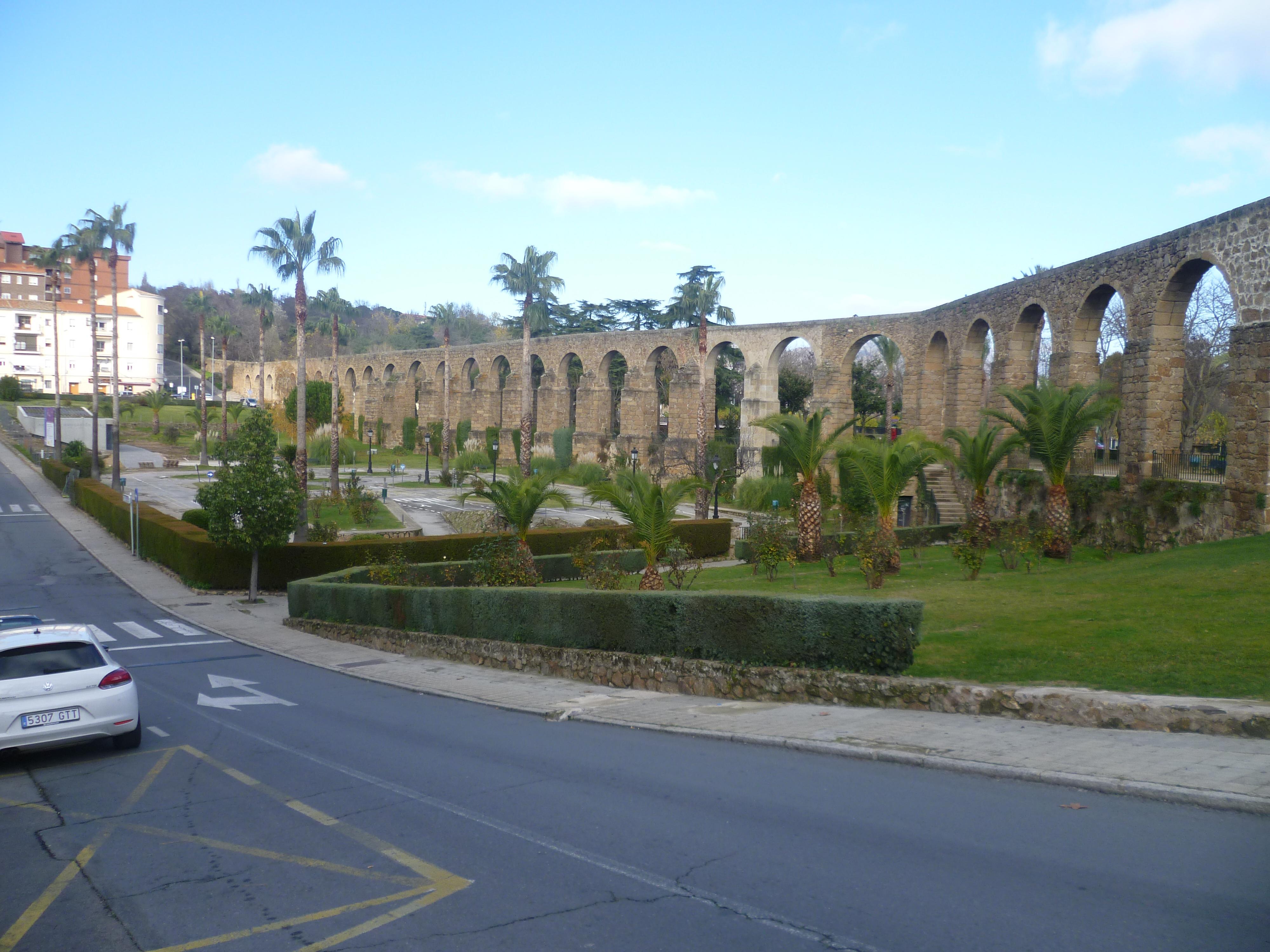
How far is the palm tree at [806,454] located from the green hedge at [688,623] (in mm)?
8742

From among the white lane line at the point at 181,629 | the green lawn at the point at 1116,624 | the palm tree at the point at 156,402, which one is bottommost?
the white lane line at the point at 181,629

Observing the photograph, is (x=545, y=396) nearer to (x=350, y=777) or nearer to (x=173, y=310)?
(x=350, y=777)

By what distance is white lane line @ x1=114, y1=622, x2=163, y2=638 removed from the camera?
20297 millimetres

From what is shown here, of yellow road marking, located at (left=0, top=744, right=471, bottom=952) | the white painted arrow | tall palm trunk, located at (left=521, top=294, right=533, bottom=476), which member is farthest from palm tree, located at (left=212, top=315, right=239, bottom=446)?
yellow road marking, located at (left=0, top=744, right=471, bottom=952)

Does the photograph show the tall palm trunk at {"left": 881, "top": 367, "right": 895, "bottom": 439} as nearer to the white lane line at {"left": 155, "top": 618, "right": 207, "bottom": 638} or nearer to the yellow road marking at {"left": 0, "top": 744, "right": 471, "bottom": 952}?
the white lane line at {"left": 155, "top": 618, "right": 207, "bottom": 638}

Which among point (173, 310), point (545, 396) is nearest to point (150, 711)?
point (545, 396)

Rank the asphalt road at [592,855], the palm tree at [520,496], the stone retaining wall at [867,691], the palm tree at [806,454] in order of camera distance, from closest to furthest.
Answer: the asphalt road at [592,855] < the stone retaining wall at [867,691] < the palm tree at [520,496] < the palm tree at [806,454]

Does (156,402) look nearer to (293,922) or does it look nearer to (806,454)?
(806,454)

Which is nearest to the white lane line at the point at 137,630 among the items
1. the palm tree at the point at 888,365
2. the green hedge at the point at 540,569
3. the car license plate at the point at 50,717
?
the green hedge at the point at 540,569

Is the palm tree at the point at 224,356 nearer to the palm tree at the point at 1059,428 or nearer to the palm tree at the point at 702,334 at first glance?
the palm tree at the point at 702,334

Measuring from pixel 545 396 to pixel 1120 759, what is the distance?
59569mm

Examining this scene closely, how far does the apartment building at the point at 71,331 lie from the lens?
99688mm

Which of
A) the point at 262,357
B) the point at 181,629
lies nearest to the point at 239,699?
the point at 181,629

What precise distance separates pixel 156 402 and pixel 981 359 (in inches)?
2774
